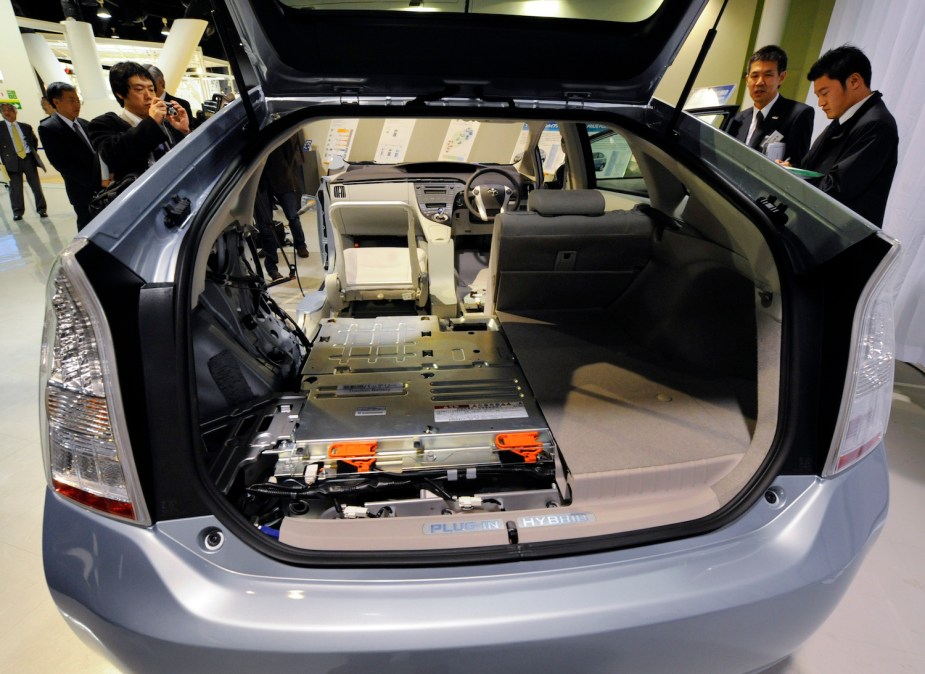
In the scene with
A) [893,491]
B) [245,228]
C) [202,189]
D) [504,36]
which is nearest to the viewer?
[202,189]

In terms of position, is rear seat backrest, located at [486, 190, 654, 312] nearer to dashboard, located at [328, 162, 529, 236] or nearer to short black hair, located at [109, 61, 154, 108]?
dashboard, located at [328, 162, 529, 236]

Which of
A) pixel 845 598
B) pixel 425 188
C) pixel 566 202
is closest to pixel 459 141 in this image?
pixel 425 188

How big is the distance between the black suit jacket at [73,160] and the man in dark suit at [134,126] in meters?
0.71

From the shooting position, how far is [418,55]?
46.2 inches

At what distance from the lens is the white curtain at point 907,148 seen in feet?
8.80

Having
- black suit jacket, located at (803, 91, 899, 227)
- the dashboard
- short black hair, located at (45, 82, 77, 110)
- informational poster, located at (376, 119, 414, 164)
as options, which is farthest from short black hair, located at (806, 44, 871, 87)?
informational poster, located at (376, 119, 414, 164)

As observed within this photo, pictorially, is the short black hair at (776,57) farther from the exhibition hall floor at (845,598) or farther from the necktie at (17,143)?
the necktie at (17,143)

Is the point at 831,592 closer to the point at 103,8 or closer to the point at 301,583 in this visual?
the point at 301,583

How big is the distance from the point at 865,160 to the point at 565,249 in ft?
5.08

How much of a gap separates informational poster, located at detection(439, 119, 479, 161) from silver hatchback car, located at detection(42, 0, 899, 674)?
642 cm

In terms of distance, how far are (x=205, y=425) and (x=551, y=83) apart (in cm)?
122

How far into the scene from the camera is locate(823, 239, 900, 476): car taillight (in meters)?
0.83

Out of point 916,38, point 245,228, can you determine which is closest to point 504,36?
point 245,228

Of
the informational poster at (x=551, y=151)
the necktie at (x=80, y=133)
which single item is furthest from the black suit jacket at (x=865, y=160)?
the necktie at (x=80, y=133)
